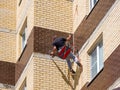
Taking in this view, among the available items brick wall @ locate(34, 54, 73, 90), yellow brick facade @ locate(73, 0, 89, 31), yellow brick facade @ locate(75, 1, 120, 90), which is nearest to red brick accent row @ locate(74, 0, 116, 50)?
yellow brick facade @ locate(75, 1, 120, 90)

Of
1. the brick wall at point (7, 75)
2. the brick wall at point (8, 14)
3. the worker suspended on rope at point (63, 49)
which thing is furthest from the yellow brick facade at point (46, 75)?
the brick wall at point (8, 14)

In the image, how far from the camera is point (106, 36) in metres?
18.2

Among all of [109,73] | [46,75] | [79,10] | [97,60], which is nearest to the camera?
[109,73]

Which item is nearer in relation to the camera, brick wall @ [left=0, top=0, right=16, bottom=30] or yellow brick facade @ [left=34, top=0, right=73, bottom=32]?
yellow brick facade @ [left=34, top=0, right=73, bottom=32]

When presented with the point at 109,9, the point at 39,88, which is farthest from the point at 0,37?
the point at 109,9

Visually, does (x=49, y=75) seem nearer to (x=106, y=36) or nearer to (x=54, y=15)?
(x=54, y=15)

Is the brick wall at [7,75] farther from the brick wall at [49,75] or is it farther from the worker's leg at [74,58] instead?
the worker's leg at [74,58]

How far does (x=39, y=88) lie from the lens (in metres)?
19.6

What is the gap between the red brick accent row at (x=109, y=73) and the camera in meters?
17.0

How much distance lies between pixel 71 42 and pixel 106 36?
2.89m

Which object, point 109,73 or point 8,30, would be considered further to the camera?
point 8,30

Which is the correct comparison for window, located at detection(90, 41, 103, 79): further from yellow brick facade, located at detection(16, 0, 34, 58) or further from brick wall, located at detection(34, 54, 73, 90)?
yellow brick facade, located at detection(16, 0, 34, 58)

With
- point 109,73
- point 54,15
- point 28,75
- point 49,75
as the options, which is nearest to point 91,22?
point 54,15

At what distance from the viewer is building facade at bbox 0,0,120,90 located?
702 inches
